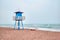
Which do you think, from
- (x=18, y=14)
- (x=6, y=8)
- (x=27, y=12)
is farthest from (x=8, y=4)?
(x=18, y=14)

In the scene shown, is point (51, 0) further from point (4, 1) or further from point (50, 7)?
point (4, 1)

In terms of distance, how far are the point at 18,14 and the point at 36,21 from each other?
75.3 inches

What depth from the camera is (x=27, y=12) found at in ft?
19.7

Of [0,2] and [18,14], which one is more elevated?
[0,2]

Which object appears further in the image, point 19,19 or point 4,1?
point 4,1

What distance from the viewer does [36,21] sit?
6078mm

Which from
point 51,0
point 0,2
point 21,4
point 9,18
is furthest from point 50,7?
point 0,2

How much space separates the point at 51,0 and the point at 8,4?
2172mm

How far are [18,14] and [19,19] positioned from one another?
0.63 ft

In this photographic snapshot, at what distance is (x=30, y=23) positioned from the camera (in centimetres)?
600

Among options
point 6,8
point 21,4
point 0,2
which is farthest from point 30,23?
point 0,2

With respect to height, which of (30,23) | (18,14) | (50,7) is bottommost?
(30,23)

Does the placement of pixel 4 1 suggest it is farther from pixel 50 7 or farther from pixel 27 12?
pixel 50 7

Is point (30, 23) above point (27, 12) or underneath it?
underneath
